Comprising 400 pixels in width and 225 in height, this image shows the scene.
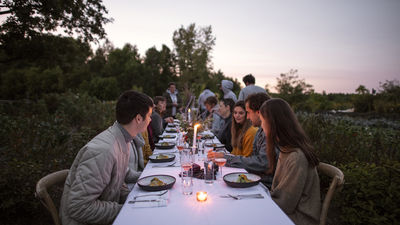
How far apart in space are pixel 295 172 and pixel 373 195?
5.20 feet

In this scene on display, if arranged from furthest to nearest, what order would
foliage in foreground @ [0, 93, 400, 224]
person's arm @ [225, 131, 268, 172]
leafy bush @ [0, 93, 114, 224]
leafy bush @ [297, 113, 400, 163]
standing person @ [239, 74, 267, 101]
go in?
standing person @ [239, 74, 267, 101], leafy bush @ [297, 113, 400, 163], leafy bush @ [0, 93, 114, 224], foliage in foreground @ [0, 93, 400, 224], person's arm @ [225, 131, 268, 172]

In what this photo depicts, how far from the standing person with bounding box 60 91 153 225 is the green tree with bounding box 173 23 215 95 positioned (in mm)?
31675

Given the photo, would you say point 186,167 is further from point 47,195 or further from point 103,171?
point 47,195

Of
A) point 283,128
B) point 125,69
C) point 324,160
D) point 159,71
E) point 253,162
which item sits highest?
point 125,69

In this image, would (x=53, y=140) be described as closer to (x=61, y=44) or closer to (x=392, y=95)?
(x=61, y=44)

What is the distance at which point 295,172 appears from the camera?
1.60m

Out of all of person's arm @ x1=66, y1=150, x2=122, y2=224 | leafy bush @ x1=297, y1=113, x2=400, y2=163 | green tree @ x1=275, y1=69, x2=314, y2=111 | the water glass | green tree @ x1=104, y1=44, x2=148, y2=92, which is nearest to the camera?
person's arm @ x1=66, y1=150, x2=122, y2=224

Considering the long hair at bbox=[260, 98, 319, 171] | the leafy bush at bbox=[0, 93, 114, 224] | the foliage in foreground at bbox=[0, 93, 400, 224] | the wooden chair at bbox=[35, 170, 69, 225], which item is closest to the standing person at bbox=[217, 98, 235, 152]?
the foliage in foreground at bbox=[0, 93, 400, 224]

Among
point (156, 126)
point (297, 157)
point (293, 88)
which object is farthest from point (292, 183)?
point (293, 88)

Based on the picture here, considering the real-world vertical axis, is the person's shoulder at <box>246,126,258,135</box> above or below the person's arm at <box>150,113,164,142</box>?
above

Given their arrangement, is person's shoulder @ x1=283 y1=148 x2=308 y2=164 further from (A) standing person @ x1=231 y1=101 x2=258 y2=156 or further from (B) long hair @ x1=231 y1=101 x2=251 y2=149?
(B) long hair @ x1=231 y1=101 x2=251 y2=149

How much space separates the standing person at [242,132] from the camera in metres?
2.92

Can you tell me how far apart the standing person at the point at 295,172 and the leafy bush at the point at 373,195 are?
1232 millimetres

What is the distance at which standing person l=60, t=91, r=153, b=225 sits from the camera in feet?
4.39
